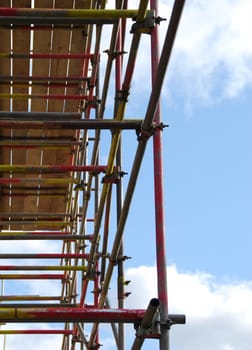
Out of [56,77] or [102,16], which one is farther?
[56,77]

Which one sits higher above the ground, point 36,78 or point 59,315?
point 36,78

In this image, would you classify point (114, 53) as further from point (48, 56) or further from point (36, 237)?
point (36, 237)

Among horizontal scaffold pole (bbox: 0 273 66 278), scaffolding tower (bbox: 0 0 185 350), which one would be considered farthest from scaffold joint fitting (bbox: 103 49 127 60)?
horizontal scaffold pole (bbox: 0 273 66 278)

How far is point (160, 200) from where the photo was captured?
164 inches

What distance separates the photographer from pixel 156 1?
14.6 ft

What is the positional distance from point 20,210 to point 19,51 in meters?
2.25

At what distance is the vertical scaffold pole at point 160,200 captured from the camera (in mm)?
3473

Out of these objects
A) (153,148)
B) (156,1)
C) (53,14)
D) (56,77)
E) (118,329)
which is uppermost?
(56,77)

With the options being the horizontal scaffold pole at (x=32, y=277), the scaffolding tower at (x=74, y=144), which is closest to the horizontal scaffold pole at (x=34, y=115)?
the scaffolding tower at (x=74, y=144)

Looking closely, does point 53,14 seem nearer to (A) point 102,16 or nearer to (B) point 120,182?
(A) point 102,16

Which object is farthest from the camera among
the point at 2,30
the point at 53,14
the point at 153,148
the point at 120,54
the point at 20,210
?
the point at 20,210

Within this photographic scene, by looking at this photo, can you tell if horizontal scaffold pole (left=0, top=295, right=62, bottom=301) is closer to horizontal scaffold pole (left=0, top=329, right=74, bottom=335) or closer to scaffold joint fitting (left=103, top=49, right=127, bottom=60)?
horizontal scaffold pole (left=0, top=329, right=74, bottom=335)

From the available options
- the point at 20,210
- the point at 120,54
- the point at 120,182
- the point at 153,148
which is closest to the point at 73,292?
the point at 20,210

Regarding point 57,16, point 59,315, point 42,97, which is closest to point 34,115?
point 57,16
